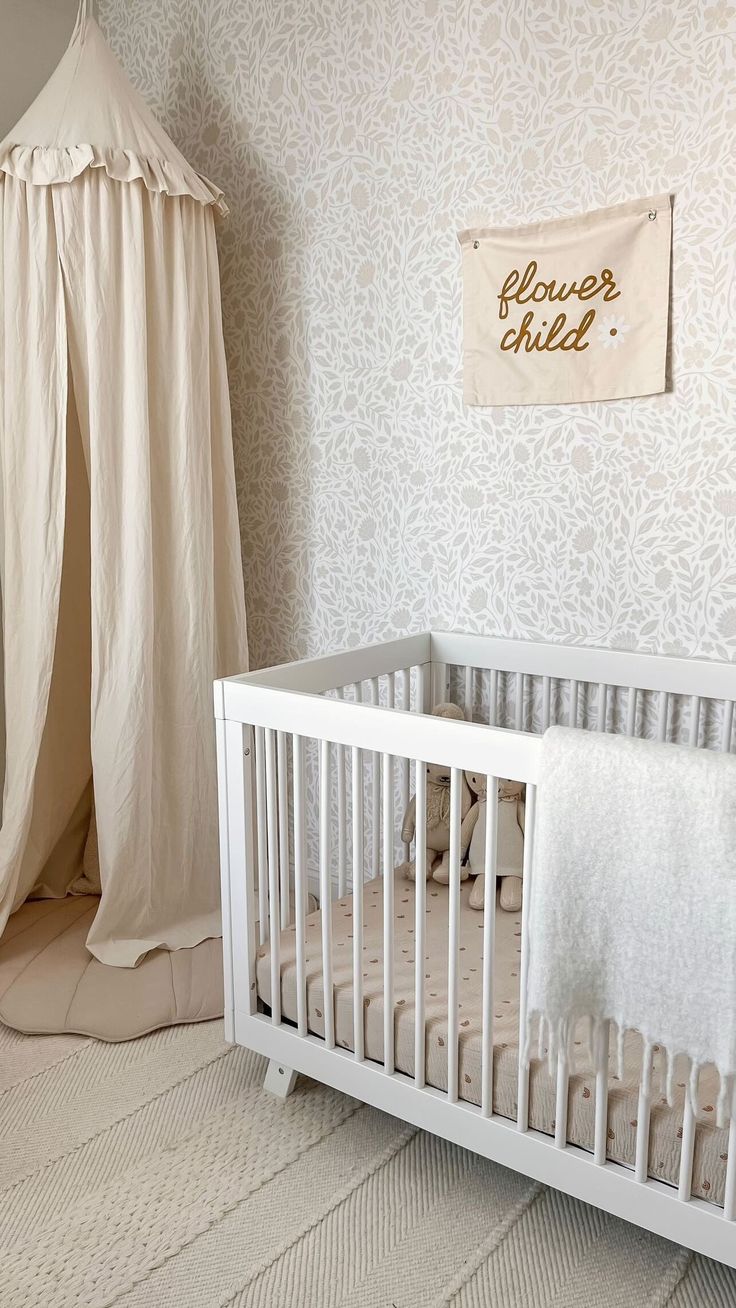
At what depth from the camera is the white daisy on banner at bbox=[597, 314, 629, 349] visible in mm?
1977

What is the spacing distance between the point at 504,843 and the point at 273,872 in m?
0.52

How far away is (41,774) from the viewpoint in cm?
262

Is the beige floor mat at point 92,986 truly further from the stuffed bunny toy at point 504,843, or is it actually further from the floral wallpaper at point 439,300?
the floral wallpaper at point 439,300

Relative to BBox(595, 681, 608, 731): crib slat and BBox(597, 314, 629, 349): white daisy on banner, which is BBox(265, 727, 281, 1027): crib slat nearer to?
BBox(595, 681, 608, 731): crib slat

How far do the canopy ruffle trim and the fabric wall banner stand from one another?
0.65 metres

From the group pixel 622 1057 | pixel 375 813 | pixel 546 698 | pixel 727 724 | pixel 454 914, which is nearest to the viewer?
pixel 622 1057

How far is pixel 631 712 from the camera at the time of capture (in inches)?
80.0

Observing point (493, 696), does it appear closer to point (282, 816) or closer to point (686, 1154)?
point (282, 816)

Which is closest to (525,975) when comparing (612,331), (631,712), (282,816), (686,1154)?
(686,1154)

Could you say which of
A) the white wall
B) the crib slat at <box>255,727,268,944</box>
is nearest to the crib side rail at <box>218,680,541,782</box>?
the crib slat at <box>255,727,268,944</box>

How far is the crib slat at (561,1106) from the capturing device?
1.42 meters

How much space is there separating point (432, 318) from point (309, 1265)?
1.82 meters

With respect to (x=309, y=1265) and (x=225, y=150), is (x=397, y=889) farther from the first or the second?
(x=225, y=150)

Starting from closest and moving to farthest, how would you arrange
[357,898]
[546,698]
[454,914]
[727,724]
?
[454,914] → [357,898] → [727,724] → [546,698]
